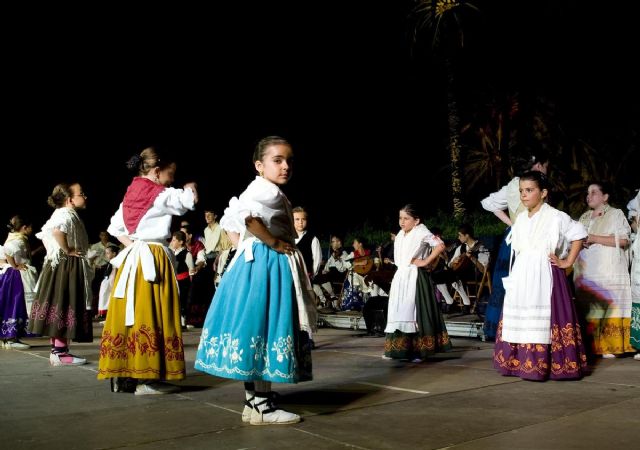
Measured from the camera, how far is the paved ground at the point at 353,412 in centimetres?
331

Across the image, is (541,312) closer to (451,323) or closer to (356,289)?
(451,323)

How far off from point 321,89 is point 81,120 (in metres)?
7.61

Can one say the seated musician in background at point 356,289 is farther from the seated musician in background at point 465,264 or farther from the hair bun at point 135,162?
the hair bun at point 135,162

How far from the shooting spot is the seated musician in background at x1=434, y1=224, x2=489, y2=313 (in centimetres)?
1031

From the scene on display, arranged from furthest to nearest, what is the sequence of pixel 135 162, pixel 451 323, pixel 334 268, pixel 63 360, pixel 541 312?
1. pixel 334 268
2. pixel 451 323
3. pixel 63 360
4. pixel 541 312
5. pixel 135 162

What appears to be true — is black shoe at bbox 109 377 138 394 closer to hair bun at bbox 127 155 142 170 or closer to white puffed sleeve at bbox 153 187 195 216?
white puffed sleeve at bbox 153 187 195 216

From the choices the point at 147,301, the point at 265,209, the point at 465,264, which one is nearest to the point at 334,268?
the point at 465,264

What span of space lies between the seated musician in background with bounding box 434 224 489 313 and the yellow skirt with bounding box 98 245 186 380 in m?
6.08

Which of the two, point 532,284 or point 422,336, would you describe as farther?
point 422,336

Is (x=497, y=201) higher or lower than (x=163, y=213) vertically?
higher

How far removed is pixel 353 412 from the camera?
398 cm

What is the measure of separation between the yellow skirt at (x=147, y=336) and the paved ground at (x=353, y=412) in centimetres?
18

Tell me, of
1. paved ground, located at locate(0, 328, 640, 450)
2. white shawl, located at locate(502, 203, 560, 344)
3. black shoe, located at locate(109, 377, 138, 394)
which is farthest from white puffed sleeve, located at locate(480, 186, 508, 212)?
black shoe, located at locate(109, 377, 138, 394)

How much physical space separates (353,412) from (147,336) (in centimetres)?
145
